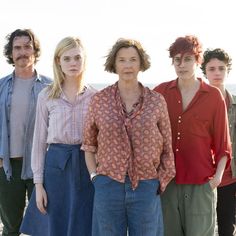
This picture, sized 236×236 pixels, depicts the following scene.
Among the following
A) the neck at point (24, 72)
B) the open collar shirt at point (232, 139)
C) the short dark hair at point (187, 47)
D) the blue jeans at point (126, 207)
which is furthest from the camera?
the neck at point (24, 72)

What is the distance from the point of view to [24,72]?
15.0 feet

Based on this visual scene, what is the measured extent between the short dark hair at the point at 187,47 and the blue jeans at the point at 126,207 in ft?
3.59

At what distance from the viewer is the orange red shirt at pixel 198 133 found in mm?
3721

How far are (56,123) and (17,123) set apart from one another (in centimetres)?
83

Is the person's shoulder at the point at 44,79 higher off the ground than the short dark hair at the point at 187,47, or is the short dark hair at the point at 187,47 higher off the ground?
the short dark hair at the point at 187,47

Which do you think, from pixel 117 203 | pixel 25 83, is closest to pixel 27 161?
pixel 25 83

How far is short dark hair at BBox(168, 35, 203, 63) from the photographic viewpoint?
3.68 m

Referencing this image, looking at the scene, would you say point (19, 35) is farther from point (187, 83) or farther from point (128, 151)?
point (128, 151)

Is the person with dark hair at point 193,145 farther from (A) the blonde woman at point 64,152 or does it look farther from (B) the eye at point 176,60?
Answer: (A) the blonde woman at point 64,152

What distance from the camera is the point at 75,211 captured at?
12.2 ft

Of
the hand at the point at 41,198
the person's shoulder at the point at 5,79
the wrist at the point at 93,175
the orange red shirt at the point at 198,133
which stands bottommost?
the hand at the point at 41,198

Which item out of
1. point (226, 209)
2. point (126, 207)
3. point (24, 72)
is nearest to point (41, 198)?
point (126, 207)

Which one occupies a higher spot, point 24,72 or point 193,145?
point 24,72

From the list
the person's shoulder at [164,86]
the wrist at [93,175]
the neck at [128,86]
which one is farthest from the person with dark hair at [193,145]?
the wrist at [93,175]
